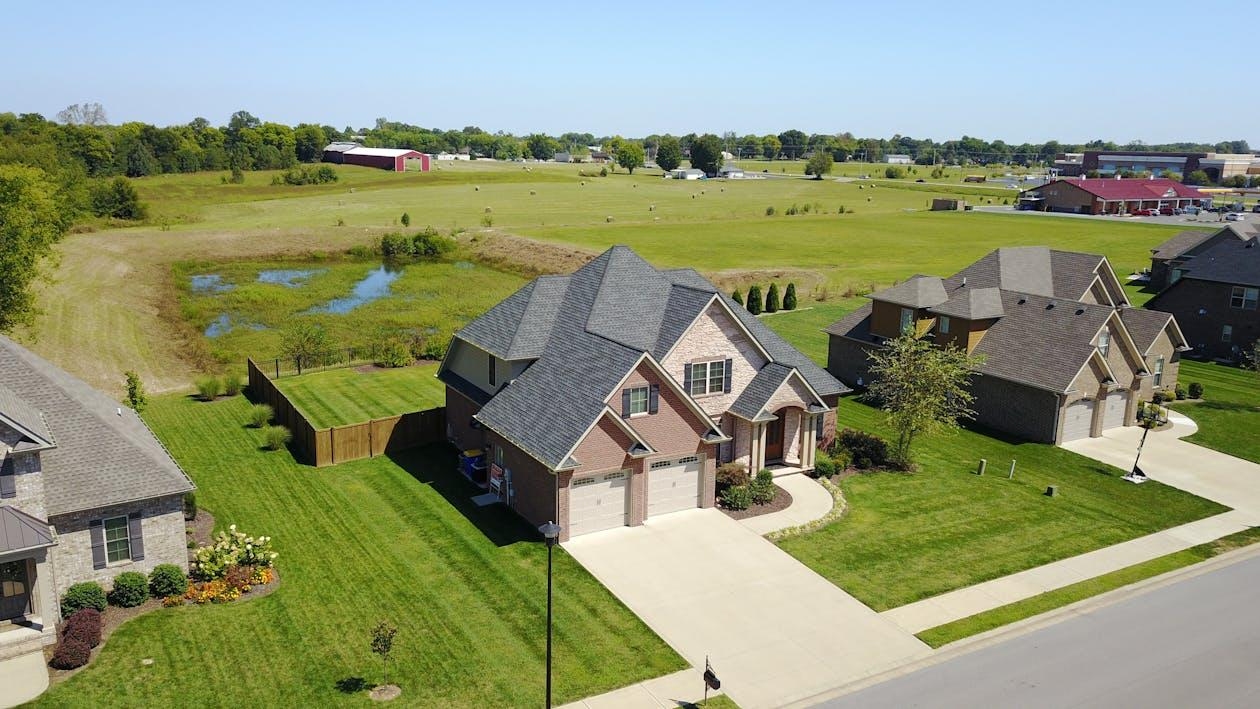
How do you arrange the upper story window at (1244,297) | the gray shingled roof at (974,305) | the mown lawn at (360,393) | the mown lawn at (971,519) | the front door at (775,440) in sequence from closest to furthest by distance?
the mown lawn at (971,519)
the front door at (775,440)
the mown lawn at (360,393)
the gray shingled roof at (974,305)
the upper story window at (1244,297)

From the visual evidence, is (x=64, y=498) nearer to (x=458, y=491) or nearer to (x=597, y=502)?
(x=458, y=491)

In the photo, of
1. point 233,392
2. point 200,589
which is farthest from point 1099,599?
point 233,392

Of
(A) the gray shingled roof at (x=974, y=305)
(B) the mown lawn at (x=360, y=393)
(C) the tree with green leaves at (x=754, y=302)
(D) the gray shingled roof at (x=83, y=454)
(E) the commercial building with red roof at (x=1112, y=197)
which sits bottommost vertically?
(B) the mown lawn at (x=360, y=393)

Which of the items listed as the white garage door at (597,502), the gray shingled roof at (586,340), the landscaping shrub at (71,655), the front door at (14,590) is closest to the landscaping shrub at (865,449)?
the gray shingled roof at (586,340)

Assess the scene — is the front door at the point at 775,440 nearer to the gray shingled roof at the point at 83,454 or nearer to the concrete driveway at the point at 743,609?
the concrete driveway at the point at 743,609

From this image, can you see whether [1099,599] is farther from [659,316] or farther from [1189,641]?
[659,316]

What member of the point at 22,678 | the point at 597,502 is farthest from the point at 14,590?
the point at 597,502

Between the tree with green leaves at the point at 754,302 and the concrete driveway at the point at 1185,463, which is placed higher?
the tree with green leaves at the point at 754,302
